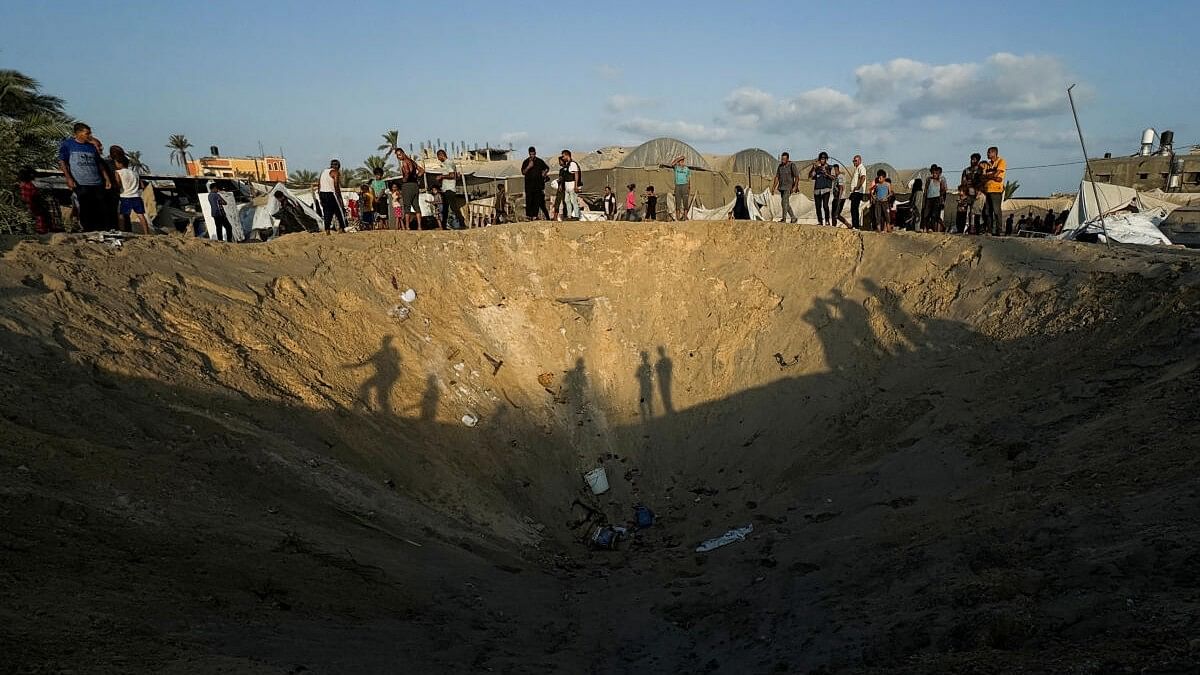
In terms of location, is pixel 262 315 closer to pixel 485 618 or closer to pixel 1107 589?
pixel 485 618

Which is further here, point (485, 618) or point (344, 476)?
point (344, 476)

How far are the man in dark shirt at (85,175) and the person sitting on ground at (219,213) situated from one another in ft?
10.6

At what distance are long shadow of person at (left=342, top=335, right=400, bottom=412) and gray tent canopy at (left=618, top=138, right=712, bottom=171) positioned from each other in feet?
50.2

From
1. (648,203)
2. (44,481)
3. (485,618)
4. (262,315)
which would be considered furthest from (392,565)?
(648,203)

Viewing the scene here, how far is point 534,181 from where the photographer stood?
1357cm

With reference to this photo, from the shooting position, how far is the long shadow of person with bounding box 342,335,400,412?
8.88m

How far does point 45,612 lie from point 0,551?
659mm

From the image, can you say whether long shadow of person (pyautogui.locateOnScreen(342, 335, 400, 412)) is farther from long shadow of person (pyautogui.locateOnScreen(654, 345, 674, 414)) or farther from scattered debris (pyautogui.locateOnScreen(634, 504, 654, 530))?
long shadow of person (pyautogui.locateOnScreen(654, 345, 674, 414))

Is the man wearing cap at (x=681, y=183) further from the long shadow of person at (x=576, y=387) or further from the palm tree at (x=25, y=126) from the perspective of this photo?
the palm tree at (x=25, y=126)

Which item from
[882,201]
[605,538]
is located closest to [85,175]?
[605,538]

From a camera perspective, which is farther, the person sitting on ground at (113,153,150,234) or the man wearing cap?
the man wearing cap

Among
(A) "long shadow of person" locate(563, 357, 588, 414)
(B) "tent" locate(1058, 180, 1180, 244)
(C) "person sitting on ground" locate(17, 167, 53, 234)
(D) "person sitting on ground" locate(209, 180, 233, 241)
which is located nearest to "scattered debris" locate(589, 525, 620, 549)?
(A) "long shadow of person" locate(563, 357, 588, 414)

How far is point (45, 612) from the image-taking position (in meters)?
3.13

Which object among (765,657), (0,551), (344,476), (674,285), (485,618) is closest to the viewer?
(0,551)
